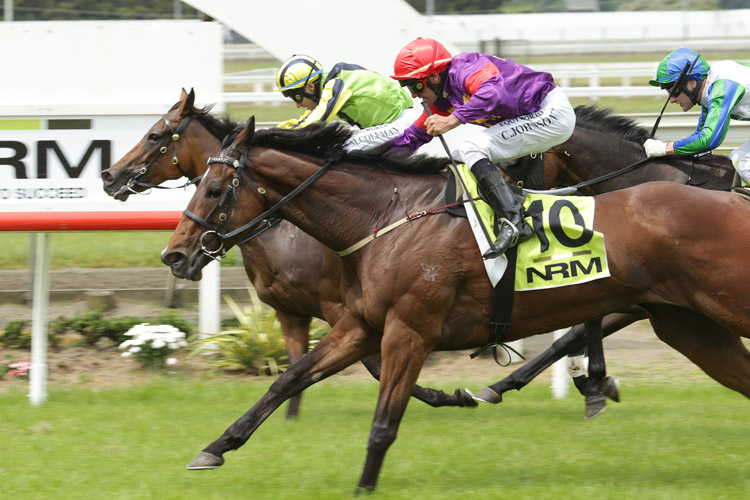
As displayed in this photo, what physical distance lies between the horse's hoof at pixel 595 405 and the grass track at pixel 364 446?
67 mm

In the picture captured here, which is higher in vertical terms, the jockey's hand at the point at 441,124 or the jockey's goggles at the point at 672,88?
the jockey's goggles at the point at 672,88

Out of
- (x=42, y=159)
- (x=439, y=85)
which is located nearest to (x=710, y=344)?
(x=439, y=85)

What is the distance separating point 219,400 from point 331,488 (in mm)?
2041

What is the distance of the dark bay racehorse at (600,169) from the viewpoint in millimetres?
5535

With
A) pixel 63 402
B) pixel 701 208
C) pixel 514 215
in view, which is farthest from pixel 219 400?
pixel 701 208

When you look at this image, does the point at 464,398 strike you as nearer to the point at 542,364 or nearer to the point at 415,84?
the point at 542,364

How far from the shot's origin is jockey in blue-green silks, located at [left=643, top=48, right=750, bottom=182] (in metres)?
4.90

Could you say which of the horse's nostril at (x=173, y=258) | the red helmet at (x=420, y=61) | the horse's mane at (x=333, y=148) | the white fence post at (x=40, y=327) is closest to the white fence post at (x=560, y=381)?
the horse's mane at (x=333, y=148)

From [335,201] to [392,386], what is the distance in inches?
35.9

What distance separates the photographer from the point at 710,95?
4.94 meters

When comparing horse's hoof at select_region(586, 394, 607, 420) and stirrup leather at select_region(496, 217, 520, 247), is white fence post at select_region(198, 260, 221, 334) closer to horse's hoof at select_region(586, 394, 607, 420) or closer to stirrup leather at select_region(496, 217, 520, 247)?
horse's hoof at select_region(586, 394, 607, 420)

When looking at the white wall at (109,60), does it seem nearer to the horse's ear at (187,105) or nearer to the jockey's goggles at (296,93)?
the horse's ear at (187,105)

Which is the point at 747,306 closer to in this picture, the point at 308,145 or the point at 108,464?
the point at 308,145

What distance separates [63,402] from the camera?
20.8 ft
